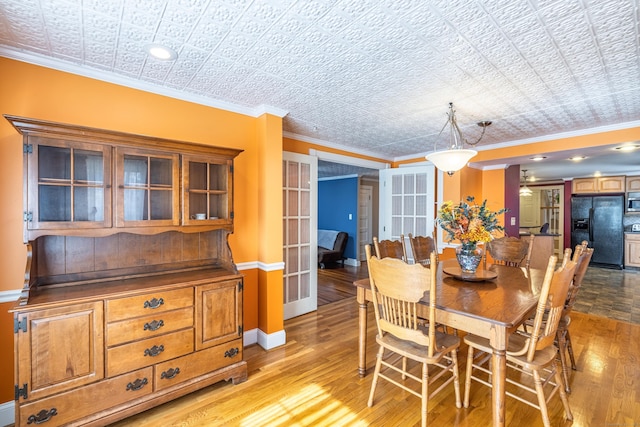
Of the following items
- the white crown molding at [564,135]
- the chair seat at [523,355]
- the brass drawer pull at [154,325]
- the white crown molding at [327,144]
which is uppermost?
the white crown molding at [327,144]

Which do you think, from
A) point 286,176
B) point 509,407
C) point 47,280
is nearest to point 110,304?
point 47,280

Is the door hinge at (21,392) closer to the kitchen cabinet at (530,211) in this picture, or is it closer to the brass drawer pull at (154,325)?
the brass drawer pull at (154,325)

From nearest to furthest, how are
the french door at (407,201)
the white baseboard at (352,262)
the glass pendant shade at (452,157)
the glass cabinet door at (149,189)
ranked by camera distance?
the glass cabinet door at (149,189) → the glass pendant shade at (452,157) → the french door at (407,201) → the white baseboard at (352,262)

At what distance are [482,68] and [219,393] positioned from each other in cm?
306

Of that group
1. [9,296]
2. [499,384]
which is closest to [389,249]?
[499,384]

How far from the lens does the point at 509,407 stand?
2033mm

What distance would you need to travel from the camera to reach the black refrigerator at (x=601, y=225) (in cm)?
682

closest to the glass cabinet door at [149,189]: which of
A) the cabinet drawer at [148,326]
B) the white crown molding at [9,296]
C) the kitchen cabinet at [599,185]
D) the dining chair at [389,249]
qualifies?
the cabinet drawer at [148,326]

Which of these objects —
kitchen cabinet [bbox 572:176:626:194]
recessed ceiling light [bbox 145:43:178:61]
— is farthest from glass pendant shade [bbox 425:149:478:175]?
kitchen cabinet [bbox 572:176:626:194]

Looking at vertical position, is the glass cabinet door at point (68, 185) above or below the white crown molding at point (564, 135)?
below

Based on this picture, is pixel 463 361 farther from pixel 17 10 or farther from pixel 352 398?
pixel 17 10

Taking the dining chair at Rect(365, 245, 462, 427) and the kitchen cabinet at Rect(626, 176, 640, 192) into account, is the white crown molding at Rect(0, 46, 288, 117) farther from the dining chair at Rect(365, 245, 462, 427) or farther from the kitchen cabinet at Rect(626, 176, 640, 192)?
the kitchen cabinet at Rect(626, 176, 640, 192)

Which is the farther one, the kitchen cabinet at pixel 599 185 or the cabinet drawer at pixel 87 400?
the kitchen cabinet at pixel 599 185

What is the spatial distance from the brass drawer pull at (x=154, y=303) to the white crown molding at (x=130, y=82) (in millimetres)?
1654
